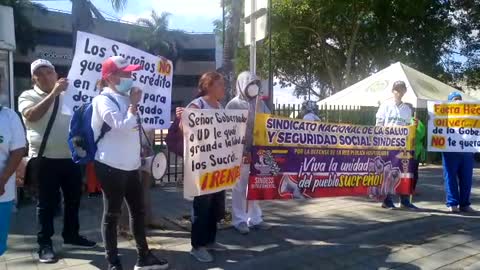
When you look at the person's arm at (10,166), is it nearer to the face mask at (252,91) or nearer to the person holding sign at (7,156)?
the person holding sign at (7,156)

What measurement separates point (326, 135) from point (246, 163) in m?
1.25

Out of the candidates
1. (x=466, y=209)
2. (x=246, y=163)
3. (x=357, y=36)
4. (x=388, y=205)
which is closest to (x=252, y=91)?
(x=246, y=163)

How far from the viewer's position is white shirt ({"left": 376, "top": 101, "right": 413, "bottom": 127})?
24.1 ft

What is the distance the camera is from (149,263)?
4559 mm

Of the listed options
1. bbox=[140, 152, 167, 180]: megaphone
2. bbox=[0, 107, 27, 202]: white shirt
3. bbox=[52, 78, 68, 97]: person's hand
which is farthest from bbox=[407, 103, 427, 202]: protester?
bbox=[0, 107, 27, 202]: white shirt

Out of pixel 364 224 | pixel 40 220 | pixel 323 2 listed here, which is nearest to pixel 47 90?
pixel 40 220

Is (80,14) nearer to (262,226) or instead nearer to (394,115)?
(394,115)

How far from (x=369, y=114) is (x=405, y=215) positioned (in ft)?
24.3

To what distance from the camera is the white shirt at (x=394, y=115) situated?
7.35m

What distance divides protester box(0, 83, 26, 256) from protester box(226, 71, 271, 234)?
8.05 ft

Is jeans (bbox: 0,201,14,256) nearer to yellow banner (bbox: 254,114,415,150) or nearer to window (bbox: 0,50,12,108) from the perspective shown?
yellow banner (bbox: 254,114,415,150)

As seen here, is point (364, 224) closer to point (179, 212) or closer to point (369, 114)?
point (179, 212)

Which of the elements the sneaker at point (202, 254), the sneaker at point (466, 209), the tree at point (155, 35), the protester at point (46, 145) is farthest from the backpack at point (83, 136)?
the tree at point (155, 35)

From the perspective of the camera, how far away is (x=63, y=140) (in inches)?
191
